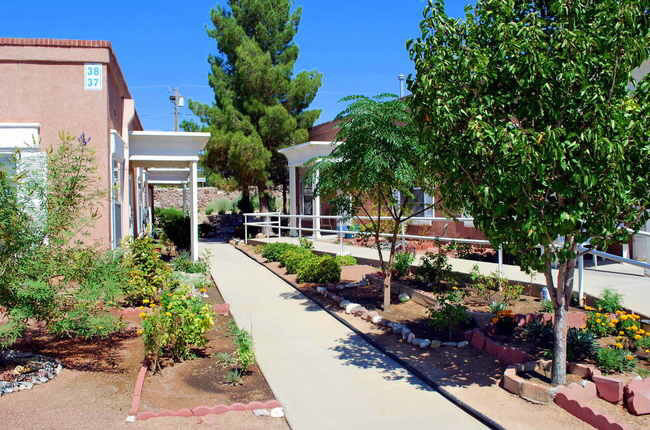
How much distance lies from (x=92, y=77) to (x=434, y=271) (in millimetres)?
7056

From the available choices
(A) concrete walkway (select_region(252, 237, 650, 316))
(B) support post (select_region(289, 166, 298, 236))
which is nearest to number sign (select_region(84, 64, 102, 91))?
(A) concrete walkway (select_region(252, 237, 650, 316))

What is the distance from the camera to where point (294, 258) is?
13227mm

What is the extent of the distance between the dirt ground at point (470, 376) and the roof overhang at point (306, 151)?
11.1m

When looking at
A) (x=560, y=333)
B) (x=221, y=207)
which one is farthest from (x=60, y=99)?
(x=221, y=207)

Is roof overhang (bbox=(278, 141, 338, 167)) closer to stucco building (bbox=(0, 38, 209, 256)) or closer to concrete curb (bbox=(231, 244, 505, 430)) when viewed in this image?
stucco building (bbox=(0, 38, 209, 256))

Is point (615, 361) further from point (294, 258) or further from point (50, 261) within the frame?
point (294, 258)

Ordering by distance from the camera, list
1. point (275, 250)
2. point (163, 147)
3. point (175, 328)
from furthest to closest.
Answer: point (275, 250), point (163, 147), point (175, 328)

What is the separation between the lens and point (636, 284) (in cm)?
801

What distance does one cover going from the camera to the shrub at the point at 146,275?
8.98 metres

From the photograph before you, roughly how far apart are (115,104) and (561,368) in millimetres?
10276

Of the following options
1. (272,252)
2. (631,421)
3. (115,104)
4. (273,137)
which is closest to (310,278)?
(272,252)

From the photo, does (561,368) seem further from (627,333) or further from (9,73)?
(9,73)

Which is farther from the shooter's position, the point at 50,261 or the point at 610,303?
the point at 610,303

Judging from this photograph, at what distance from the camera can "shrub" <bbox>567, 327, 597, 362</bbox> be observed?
5.71m
